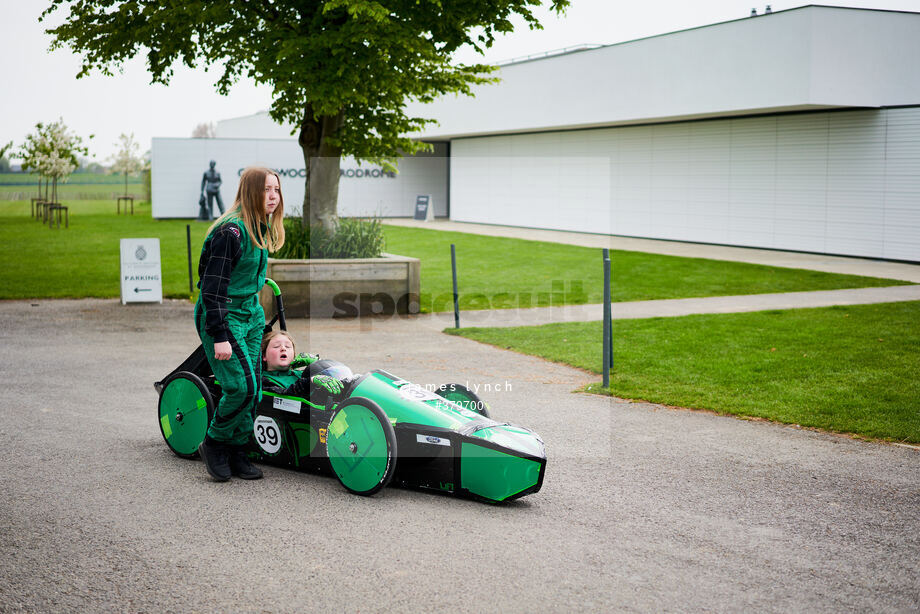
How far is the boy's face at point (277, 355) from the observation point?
5496 millimetres

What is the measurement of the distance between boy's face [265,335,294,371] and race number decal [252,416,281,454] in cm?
34

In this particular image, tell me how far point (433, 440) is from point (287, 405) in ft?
3.47

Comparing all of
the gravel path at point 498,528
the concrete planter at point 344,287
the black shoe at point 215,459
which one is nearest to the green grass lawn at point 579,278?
the concrete planter at point 344,287

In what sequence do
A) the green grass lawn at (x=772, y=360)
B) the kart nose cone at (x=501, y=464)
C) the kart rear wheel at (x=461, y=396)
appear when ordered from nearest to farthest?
1. the kart nose cone at (x=501, y=464)
2. the kart rear wheel at (x=461, y=396)
3. the green grass lawn at (x=772, y=360)

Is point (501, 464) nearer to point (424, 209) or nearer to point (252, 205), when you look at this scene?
point (252, 205)

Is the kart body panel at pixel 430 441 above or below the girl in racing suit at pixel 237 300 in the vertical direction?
below

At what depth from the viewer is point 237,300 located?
5.05 metres

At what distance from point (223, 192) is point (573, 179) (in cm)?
1794

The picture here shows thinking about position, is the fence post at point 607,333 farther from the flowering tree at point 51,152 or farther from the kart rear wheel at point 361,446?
the flowering tree at point 51,152

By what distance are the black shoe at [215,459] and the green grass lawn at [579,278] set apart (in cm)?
867

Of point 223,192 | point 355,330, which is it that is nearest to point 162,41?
point 355,330

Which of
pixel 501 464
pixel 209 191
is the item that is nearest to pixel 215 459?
pixel 501 464

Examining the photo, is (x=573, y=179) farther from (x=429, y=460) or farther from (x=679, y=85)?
(x=429, y=460)

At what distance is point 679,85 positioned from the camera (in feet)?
82.6
